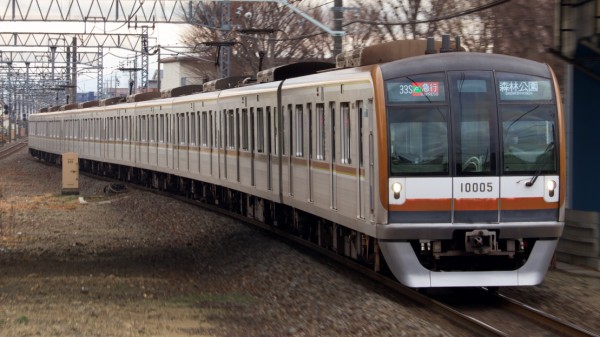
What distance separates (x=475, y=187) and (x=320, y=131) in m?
3.24

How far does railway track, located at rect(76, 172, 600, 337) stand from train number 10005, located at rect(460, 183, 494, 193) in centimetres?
116

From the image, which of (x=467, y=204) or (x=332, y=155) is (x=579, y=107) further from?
(x=467, y=204)

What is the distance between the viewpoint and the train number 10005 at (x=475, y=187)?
33.5 feet

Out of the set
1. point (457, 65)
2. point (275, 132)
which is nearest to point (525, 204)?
point (457, 65)

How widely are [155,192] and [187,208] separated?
20.6 feet

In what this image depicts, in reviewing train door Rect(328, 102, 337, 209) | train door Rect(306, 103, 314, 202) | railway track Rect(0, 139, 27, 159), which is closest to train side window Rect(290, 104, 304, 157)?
train door Rect(306, 103, 314, 202)

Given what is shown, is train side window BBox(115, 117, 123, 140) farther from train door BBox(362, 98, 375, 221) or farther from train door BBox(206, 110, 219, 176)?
train door BBox(362, 98, 375, 221)

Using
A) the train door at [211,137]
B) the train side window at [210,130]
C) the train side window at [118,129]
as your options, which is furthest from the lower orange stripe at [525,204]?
the train side window at [118,129]

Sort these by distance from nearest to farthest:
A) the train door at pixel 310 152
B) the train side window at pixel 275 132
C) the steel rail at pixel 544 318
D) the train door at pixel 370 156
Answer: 1. the steel rail at pixel 544 318
2. the train door at pixel 370 156
3. the train door at pixel 310 152
4. the train side window at pixel 275 132

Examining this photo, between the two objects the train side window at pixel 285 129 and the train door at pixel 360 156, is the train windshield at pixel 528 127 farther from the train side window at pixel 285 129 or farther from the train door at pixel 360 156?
the train side window at pixel 285 129

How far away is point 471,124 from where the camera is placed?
1028 centimetres

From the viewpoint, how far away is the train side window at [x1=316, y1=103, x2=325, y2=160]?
1280cm

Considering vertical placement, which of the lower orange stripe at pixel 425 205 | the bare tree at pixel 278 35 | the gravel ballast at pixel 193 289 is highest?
the bare tree at pixel 278 35

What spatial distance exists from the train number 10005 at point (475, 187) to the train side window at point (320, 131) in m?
3.01
